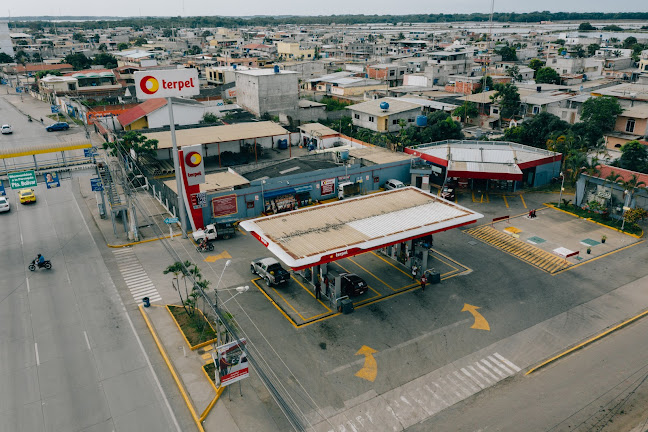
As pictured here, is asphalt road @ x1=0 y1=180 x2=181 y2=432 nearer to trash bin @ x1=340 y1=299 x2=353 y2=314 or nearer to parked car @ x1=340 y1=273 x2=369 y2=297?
trash bin @ x1=340 y1=299 x2=353 y2=314

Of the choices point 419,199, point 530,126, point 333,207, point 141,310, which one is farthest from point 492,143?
point 141,310

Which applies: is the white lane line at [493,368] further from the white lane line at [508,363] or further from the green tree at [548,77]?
the green tree at [548,77]

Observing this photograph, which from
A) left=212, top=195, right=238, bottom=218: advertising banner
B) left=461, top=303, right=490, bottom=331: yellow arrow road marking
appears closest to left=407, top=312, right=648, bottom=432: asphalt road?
left=461, top=303, right=490, bottom=331: yellow arrow road marking

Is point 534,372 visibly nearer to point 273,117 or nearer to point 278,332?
point 278,332

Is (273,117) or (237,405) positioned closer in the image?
(237,405)

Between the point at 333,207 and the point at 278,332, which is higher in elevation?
the point at 333,207

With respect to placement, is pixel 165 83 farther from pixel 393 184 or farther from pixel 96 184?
pixel 393 184
